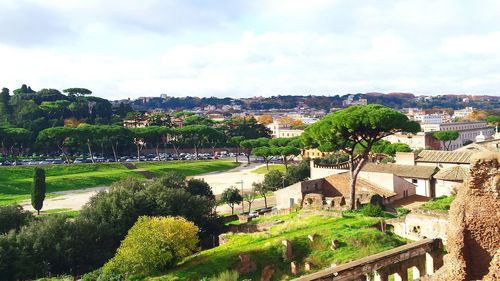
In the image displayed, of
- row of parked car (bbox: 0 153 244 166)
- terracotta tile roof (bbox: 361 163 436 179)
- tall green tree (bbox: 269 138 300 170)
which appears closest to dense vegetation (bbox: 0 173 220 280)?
terracotta tile roof (bbox: 361 163 436 179)

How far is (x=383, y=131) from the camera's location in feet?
105

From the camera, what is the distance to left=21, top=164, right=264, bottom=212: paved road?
48312 millimetres

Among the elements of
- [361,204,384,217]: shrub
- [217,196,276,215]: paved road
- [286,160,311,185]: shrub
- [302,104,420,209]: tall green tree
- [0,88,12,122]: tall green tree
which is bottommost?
[217,196,276,215]: paved road

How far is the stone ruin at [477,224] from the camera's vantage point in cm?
1149

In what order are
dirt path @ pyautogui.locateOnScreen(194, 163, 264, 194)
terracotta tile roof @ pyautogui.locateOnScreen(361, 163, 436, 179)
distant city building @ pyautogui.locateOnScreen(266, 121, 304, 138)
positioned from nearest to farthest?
terracotta tile roof @ pyautogui.locateOnScreen(361, 163, 436, 179), dirt path @ pyautogui.locateOnScreen(194, 163, 264, 194), distant city building @ pyautogui.locateOnScreen(266, 121, 304, 138)

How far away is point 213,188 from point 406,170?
24946 mm

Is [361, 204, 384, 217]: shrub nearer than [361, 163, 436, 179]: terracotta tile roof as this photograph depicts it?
Yes

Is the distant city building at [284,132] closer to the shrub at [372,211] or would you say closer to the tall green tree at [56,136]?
the tall green tree at [56,136]

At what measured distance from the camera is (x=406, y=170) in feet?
129

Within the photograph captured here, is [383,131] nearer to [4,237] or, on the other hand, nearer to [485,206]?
[485,206]

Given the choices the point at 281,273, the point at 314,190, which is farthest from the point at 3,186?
the point at 281,273

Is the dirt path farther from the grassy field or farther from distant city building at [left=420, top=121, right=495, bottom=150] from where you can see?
distant city building at [left=420, top=121, right=495, bottom=150]

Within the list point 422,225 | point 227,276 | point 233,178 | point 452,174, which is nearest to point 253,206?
point 452,174

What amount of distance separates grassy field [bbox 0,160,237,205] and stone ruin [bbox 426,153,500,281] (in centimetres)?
4904
